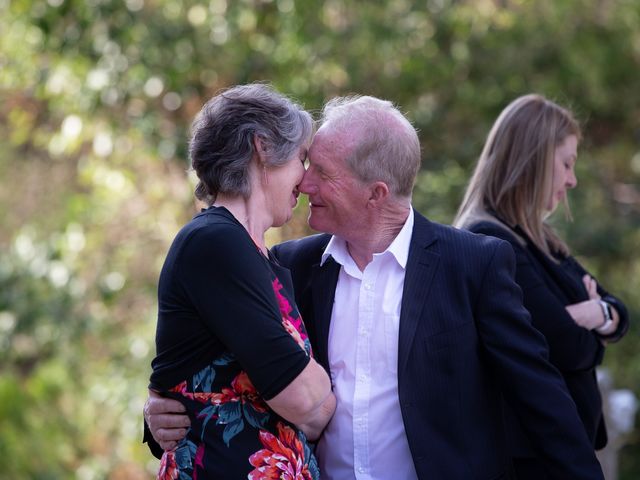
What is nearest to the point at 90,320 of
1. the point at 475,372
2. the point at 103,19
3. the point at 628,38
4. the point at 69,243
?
the point at 69,243

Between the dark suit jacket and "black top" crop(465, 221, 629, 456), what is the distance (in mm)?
621

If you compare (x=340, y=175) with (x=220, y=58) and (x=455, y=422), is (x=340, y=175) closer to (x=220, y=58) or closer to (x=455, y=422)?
(x=455, y=422)

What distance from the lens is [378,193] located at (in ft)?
9.71

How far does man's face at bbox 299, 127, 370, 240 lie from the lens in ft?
9.63

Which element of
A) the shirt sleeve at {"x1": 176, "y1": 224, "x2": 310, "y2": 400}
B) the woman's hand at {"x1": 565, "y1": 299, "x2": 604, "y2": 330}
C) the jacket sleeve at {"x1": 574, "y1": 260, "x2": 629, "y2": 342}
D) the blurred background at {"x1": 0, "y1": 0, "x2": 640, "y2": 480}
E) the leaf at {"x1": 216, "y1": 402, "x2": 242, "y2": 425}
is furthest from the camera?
the blurred background at {"x1": 0, "y1": 0, "x2": 640, "y2": 480}

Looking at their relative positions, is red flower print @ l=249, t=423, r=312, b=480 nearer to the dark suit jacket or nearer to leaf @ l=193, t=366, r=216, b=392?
leaf @ l=193, t=366, r=216, b=392

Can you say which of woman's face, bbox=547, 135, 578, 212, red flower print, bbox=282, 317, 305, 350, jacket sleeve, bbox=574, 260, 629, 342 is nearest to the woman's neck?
red flower print, bbox=282, 317, 305, 350

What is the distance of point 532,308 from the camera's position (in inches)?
140

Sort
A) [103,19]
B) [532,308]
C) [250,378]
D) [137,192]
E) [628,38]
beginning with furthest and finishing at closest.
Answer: [628,38], [137,192], [103,19], [532,308], [250,378]

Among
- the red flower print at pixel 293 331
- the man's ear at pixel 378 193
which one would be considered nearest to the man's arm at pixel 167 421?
the red flower print at pixel 293 331

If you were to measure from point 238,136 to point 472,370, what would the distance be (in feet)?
3.14

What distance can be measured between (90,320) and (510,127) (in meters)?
3.62

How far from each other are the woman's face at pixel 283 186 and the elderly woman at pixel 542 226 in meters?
1.06

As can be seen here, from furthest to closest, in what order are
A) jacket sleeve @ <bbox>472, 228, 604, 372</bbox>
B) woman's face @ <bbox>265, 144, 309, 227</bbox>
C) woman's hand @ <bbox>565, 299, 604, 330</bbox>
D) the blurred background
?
the blurred background < woman's hand @ <bbox>565, 299, 604, 330</bbox> < jacket sleeve @ <bbox>472, 228, 604, 372</bbox> < woman's face @ <bbox>265, 144, 309, 227</bbox>
